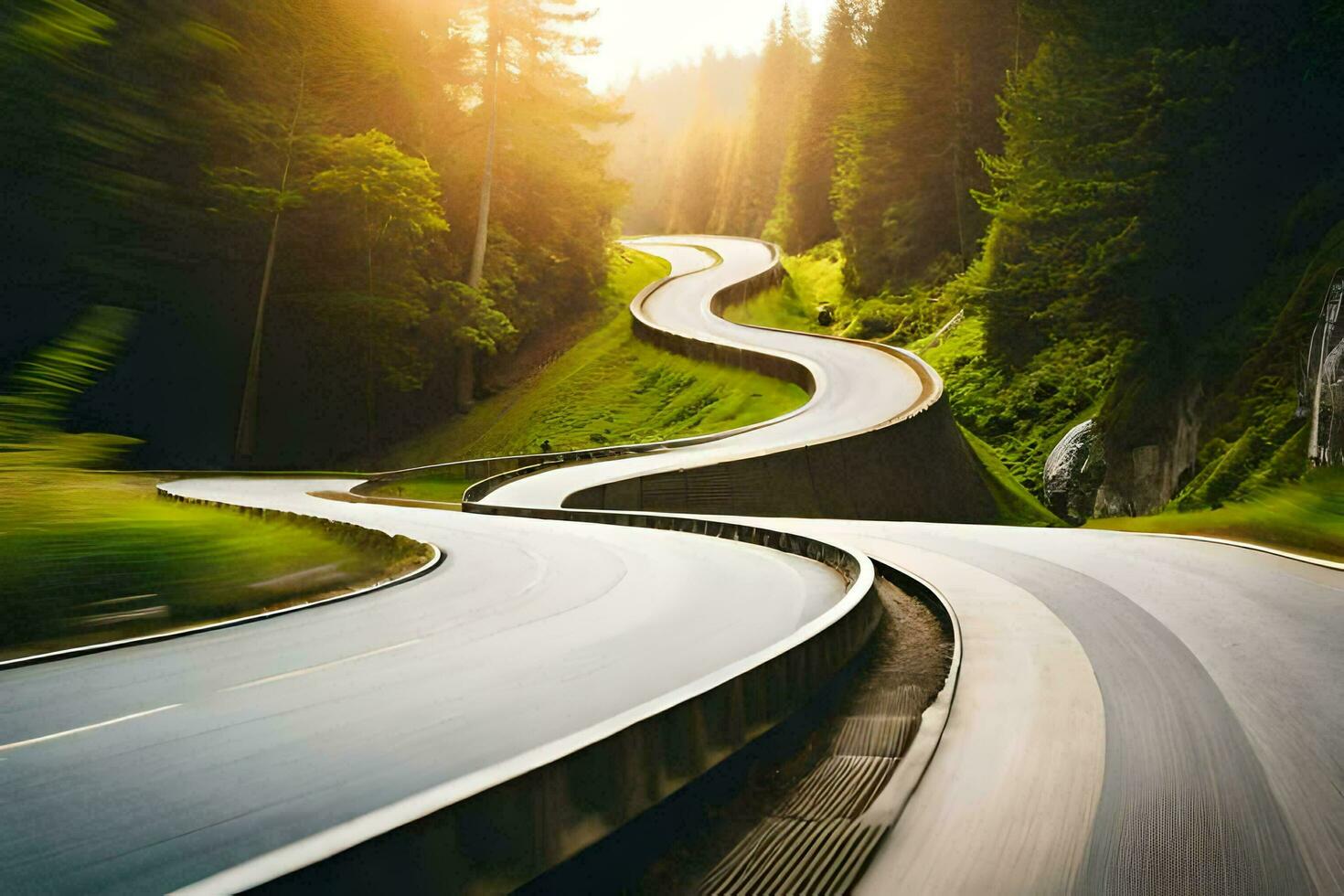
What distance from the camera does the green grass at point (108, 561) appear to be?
437cm

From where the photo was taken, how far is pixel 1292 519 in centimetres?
970

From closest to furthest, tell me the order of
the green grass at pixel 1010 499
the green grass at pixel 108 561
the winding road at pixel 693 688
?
the winding road at pixel 693 688 < the green grass at pixel 108 561 < the green grass at pixel 1010 499

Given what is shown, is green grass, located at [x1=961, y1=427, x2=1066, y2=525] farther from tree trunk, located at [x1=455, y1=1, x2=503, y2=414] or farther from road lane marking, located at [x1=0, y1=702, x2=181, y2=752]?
road lane marking, located at [x1=0, y1=702, x2=181, y2=752]

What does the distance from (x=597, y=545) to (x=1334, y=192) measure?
16.2m

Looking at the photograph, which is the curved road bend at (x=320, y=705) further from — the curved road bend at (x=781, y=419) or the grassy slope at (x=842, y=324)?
the grassy slope at (x=842, y=324)

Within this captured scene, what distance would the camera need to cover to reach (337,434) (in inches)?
1524

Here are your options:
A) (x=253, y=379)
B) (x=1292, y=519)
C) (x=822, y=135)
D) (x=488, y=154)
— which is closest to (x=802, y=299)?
(x=822, y=135)

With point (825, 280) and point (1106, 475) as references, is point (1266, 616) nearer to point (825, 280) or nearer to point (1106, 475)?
point (1106, 475)

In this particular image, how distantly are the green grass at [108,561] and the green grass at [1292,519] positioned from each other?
31.5 feet

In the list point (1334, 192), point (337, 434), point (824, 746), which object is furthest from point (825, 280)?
point (824, 746)

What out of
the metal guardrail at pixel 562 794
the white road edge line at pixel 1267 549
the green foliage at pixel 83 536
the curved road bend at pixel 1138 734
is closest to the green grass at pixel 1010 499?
the white road edge line at pixel 1267 549

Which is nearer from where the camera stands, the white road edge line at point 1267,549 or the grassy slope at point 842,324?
the white road edge line at point 1267,549

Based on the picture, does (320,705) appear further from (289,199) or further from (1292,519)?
(289,199)

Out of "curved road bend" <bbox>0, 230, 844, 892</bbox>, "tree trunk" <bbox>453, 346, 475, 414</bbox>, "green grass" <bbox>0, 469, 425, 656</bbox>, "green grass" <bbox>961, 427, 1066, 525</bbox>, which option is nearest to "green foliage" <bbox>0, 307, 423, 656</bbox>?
"green grass" <bbox>0, 469, 425, 656</bbox>
